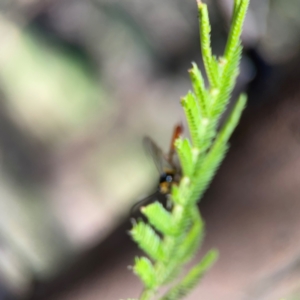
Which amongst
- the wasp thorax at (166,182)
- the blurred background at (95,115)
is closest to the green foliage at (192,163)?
the wasp thorax at (166,182)

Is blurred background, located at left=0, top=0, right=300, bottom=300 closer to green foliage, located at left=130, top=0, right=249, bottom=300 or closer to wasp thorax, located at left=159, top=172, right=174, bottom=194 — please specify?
wasp thorax, located at left=159, top=172, right=174, bottom=194

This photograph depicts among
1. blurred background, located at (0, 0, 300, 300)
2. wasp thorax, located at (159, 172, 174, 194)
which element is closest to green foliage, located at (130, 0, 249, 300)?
wasp thorax, located at (159, 172, 174, 194)

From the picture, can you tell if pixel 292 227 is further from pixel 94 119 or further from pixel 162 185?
pixel 94 119

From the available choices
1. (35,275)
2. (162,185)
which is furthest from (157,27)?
(35,275)

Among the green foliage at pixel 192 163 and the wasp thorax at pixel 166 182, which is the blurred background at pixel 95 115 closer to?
the wasp thorax at pixel 166 182

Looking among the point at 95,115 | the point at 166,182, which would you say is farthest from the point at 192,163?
the point at 95,115
